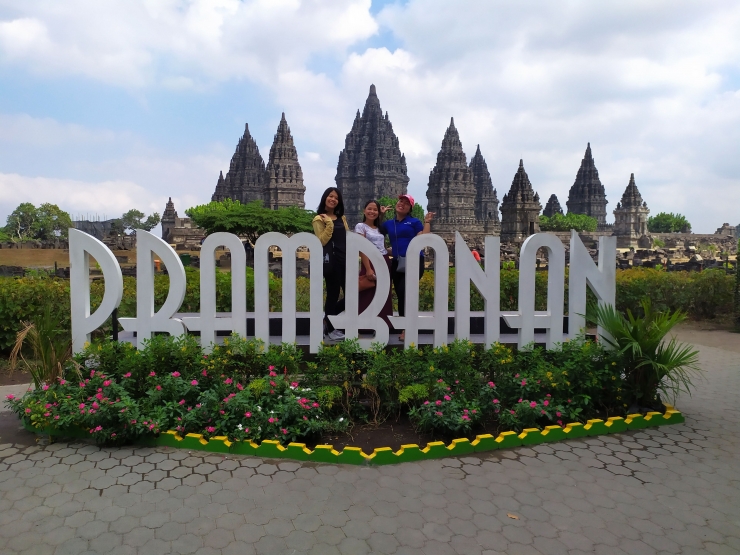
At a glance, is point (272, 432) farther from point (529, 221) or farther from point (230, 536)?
point (529, 221)

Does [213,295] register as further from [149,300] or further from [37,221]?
[37,221]

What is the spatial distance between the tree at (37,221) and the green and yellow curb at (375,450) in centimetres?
6992

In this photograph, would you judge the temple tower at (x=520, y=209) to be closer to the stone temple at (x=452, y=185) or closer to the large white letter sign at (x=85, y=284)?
the stone temple at (x=452, y=185)

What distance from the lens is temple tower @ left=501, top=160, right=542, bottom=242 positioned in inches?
2055

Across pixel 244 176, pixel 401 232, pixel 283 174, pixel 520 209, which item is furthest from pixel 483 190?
pixel 401 232

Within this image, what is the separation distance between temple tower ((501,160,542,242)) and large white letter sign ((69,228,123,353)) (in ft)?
161

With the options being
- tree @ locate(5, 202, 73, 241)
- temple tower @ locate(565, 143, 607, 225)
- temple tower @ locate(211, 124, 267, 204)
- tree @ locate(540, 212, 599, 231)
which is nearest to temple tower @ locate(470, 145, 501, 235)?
tree @ locate(540, 212, 599, 231)

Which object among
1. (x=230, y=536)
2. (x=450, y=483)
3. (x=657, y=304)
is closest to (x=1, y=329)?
(x=230, y=536)

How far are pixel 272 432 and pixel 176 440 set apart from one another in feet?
2.39

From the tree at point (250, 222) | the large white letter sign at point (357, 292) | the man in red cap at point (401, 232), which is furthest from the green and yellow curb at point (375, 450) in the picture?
the tree at point (250, 222)

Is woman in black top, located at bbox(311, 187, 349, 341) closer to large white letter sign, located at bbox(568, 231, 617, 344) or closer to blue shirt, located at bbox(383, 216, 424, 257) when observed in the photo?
blue shirt, located at bbox(383, 216, 424, 257)

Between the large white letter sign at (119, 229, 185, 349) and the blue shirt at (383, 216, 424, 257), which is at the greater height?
the blue shirt at (383, 216, 424, 257)

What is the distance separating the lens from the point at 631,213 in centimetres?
7325

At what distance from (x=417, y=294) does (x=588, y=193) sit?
8064cm
